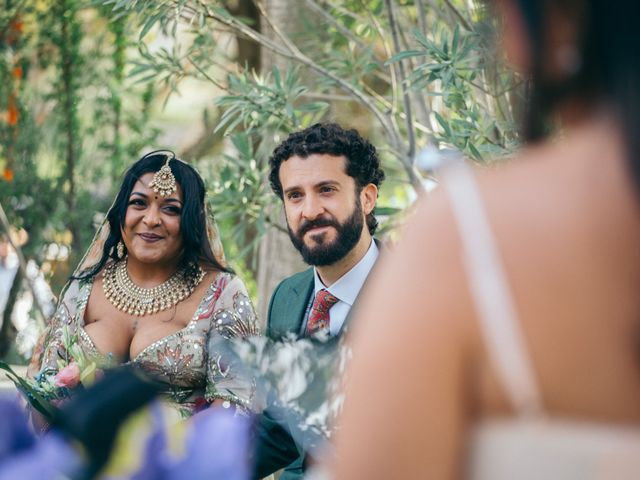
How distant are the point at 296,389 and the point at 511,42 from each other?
0.67m

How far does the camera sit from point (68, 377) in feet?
10.8

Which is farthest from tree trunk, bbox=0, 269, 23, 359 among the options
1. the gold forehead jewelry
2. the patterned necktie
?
the patterned necktie

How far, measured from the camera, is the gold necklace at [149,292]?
3867mm

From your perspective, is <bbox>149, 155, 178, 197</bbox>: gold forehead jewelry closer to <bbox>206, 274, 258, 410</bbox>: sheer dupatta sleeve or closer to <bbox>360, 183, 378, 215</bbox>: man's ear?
<bbox>206, 274, 258, 410</bbox>: sheer dupatta sleeve

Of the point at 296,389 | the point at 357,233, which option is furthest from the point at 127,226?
the point at 296,389

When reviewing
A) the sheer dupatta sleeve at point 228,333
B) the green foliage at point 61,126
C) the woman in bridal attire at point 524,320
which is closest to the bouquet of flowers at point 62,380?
the sheer dupatta sleeve at point 228,333

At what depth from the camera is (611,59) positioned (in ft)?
2.76

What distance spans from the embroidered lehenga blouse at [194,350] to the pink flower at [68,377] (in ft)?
1.04

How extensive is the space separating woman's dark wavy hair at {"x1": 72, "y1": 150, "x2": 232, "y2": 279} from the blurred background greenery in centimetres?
65

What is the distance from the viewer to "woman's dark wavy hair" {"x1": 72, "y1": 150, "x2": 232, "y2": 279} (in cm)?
394

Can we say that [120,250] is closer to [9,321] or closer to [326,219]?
[326,219]

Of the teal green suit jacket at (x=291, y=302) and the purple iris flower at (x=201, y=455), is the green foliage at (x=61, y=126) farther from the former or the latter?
the purple iris flower at (x=201, y=455)

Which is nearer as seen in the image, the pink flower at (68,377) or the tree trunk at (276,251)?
the pink flower at (68,377)

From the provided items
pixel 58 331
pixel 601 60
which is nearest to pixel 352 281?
pixel 58 331
